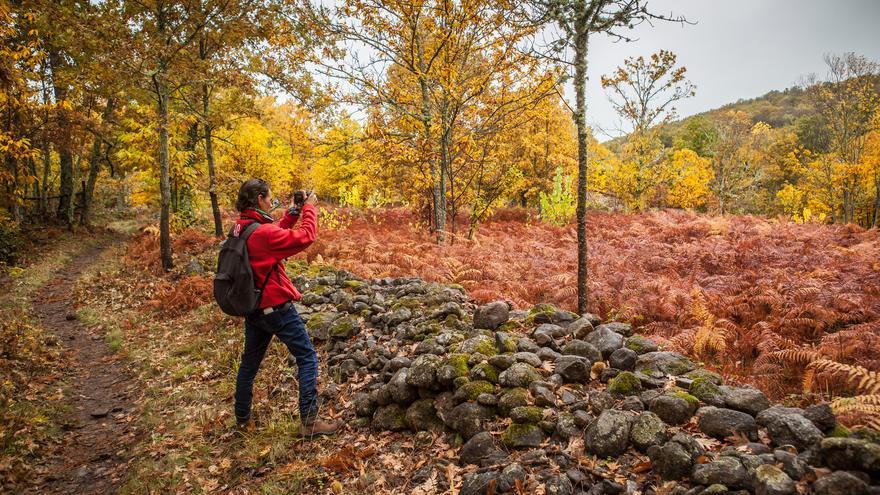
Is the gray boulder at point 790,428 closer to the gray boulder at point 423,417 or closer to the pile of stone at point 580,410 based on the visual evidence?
the pile of stone at point 580,410

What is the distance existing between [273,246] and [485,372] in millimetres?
2615

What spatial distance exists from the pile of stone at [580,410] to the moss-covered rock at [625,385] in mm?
11

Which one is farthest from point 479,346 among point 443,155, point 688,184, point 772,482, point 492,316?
point 688,184

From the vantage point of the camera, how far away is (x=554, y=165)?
23.4 m

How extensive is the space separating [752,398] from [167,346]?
9.17 meters

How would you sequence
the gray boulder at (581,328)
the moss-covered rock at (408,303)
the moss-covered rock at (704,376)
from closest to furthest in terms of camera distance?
1. the moss-covered rock at (704,376)
2. the gray boulder at (581,328)
3. the moss-covered rock at (408,303)

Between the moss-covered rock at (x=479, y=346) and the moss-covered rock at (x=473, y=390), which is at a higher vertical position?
the moss-covered rock at (x=479, y=346)

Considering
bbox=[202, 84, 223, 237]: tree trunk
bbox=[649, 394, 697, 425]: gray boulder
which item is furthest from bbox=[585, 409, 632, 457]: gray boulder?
bbox=[202, 84, 223, 237]: tree trunk

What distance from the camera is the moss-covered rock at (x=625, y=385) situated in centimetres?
397

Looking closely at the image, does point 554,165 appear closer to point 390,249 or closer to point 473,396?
point 390,249

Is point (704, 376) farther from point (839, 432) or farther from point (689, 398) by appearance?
point (839, 432)

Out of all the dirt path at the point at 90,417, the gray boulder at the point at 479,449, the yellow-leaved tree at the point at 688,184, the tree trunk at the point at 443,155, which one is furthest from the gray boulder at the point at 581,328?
the yellow-leaved tree at the point at 688,184

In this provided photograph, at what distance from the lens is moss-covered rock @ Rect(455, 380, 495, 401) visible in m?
4.29

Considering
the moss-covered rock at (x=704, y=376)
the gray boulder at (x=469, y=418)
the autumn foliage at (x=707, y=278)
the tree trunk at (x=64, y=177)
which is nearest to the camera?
the moss-covered rock at (x=704, y=376)
